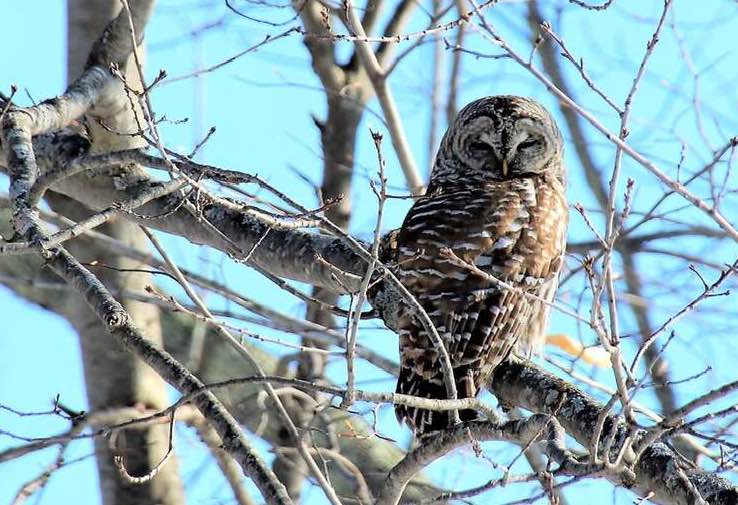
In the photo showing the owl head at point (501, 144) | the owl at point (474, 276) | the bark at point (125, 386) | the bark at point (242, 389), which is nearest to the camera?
the owl at point (474, 276)

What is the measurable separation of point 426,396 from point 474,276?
1.62 ft

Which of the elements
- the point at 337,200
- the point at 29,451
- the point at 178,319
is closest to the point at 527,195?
the point at 337,200

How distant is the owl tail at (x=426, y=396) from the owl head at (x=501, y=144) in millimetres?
1309

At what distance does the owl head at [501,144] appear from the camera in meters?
5.65

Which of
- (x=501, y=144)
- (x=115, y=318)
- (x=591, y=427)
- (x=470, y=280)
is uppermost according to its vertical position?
(x=501, y=144)

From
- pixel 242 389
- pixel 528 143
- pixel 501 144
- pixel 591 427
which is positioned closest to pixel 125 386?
pixel 242 389

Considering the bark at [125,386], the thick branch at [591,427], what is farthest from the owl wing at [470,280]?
the bark at [125,386]

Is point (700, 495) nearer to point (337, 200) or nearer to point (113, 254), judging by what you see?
point (337, 200)

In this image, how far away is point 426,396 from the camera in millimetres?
4426

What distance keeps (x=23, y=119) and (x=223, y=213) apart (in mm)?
1153

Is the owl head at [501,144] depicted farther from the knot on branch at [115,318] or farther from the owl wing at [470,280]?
the knot on branch at [115,318]

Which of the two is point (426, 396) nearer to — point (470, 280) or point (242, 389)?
point (470, 280)

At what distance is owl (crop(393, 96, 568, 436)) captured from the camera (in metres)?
4.49

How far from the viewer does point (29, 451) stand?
406 cm
